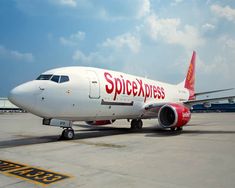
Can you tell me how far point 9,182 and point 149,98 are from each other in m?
12.8

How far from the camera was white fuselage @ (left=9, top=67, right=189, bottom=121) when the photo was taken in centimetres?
1034

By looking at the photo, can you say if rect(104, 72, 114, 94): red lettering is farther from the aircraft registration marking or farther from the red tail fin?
the red tail fin

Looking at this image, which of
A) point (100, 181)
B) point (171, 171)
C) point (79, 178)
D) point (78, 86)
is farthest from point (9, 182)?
point (78, 86)

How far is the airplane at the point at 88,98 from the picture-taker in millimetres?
10414

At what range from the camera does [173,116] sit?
47.4 ft

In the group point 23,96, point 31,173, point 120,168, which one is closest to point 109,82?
point 23,96

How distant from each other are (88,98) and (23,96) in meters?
3.25

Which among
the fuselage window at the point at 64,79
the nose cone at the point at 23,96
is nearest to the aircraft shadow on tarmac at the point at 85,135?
the nose cone at the point at 23,96

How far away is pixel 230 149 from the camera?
8.76 m

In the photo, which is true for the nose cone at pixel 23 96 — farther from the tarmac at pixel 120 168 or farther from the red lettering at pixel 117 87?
the red lettering at pixel 117 87

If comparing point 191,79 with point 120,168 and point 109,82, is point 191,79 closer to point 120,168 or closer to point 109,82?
point 109,82

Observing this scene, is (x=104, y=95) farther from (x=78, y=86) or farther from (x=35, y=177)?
(x=35, y=177)

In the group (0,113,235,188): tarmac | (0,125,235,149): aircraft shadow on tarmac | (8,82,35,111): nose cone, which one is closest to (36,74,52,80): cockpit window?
(8,82,35,111): nose cone

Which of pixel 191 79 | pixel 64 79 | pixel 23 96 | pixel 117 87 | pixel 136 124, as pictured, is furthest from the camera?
pixel 191 79
